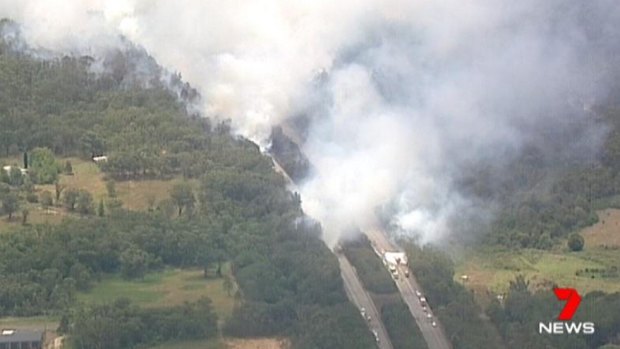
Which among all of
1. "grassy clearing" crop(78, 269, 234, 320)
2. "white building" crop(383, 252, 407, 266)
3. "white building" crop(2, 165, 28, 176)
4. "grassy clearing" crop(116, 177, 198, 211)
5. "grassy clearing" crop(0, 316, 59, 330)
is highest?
"white building" crop(2, 165, 28, 176)

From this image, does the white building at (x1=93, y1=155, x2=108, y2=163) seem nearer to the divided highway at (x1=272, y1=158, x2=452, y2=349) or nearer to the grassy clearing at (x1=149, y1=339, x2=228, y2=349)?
the divided highway at (x1=272, y1=158, x2=452, y2=349)

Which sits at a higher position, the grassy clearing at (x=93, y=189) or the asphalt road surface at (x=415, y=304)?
the grassy clearing at (x=93, y=189)

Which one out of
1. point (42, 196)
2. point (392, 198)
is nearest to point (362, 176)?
point (392, 198)

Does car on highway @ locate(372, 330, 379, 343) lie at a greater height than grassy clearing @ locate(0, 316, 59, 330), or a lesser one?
lesser

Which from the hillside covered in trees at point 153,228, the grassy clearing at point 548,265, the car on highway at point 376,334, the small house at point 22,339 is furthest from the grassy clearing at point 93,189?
the car on highway at point 376,334

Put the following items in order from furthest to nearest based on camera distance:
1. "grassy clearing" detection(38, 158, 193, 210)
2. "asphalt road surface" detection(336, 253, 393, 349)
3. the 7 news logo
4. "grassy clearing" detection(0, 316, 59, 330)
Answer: "grassy clearing" detection(38, 158, 193, 210) < "grassy clearing" detection(0, 316, 59, 330) < "asphalt road surface" detection(336, 253, 393, 349) < the 7 news logo

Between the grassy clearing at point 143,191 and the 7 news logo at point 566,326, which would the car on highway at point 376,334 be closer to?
the 7 news logo at point 566,326

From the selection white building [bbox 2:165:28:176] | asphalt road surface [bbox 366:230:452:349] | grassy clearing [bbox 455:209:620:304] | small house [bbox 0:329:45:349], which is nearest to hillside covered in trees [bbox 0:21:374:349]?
white building [bbox 2:165:28:176]

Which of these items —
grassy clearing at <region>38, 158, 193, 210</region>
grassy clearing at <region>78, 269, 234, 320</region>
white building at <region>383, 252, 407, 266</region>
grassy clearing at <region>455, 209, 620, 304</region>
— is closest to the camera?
grassy clearing at <region>78, 269, 234, 320</region>
